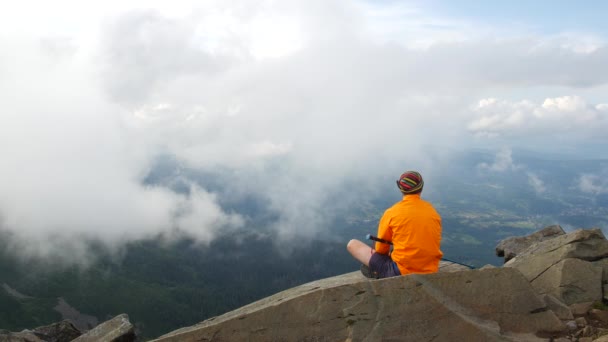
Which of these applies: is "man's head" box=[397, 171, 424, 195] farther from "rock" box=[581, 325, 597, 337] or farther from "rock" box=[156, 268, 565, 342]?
"rock" box=[581, 325, 597, 337]

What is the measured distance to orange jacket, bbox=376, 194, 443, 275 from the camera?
1434 centimetres

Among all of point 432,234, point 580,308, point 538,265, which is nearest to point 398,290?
point 432,234

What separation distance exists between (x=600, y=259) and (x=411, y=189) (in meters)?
13.2

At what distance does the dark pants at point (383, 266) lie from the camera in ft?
51.6

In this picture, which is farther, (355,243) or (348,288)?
(355,243)

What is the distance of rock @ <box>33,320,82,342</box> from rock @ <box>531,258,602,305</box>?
26112 millimetres

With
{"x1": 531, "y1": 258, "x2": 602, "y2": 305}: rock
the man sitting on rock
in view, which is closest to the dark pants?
the man sitting on rock

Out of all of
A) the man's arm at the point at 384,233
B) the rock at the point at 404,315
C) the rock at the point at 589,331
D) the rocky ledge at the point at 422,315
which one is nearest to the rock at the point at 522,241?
the rocky ledge at the point at 422,315

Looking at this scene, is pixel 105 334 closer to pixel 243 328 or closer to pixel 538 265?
pixel 243 328

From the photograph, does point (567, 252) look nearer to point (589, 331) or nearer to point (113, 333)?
point (589, 331)

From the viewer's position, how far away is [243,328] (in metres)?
13.4

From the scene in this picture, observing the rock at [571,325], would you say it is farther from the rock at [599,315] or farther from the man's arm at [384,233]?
the man's arm at [384,233]

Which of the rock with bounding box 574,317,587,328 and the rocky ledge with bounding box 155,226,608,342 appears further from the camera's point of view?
the rock with bounding box 574,317,587,328

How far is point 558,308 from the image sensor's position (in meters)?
15.6
